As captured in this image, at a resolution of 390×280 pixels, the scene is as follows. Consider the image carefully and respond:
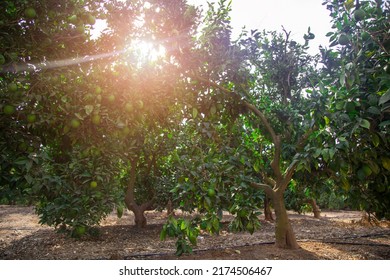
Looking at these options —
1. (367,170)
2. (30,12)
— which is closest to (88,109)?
(30,12)

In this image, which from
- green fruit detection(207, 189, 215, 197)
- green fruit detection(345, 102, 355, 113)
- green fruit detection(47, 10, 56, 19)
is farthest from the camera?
green fruit detection(207, 189, 215, 197)

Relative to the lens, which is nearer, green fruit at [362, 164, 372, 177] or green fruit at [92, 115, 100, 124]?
green fruit at [362, 164, 372, 177]

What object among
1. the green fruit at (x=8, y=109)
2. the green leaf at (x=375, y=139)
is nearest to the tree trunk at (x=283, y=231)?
the green leaf at (x=375, y=139)

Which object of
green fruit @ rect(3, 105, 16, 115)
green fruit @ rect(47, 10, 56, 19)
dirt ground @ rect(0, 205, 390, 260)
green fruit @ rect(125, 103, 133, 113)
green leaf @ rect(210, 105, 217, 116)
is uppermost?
green fruit @ rect(47, 10, 56, 19)

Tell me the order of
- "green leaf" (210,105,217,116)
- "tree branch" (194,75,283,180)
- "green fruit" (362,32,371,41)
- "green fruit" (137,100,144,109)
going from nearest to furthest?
"green fruit" (362,32,371,41) < "green fruit" (137,100,144,109) < "green leaf" (210,105,217,116) < "tree branch" (194,75,283,180)

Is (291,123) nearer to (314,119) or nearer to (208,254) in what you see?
(314,119)

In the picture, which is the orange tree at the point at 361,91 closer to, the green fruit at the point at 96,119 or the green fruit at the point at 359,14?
the green fruit at the point at 359,14

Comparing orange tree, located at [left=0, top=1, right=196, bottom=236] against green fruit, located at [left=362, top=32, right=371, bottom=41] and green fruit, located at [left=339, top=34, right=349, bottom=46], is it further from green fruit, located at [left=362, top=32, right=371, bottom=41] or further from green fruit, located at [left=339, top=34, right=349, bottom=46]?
green fruit, located at [left=362, top=32, right=371, bottom=41]

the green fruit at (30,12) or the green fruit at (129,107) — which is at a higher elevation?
the green fruit at (30,12)

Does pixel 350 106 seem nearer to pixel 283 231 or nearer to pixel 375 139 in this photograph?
pixel 375 139

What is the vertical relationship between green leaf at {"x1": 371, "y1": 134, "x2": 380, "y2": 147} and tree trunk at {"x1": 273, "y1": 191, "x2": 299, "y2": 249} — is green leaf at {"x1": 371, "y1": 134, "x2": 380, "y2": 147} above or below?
above

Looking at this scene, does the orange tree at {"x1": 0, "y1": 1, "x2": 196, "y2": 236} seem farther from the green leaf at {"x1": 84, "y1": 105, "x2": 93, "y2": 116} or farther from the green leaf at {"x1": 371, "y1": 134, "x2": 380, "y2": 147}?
the green leaf at {"x1": 371, "y1": 134, "x2": 380, "y2": 147}

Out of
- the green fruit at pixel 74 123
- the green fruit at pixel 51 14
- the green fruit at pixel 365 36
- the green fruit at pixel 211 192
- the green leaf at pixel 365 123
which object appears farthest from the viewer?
the green fruit at pixel 211 192

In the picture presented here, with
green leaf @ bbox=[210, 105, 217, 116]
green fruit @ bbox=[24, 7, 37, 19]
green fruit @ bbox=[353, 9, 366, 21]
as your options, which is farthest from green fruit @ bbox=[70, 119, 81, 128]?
green fruit @ bbox=[353, 9, 366, 21]
